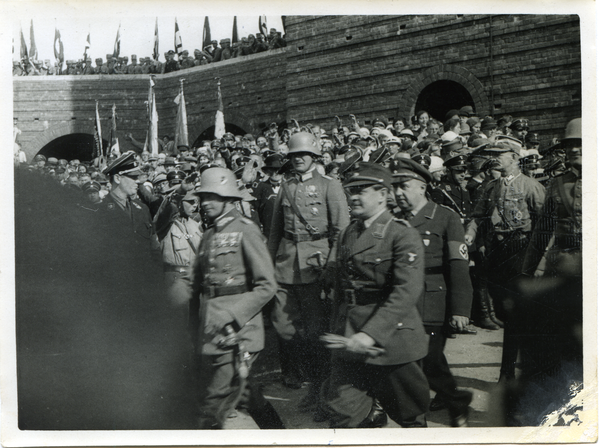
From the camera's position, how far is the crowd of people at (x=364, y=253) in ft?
12.1

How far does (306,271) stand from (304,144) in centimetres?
94

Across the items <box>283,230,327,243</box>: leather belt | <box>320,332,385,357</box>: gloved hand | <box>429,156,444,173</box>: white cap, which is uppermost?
<box>429,156,444,173</box>: white cap

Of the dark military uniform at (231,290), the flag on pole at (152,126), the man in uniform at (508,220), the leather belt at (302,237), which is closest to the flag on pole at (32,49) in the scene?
the flag on pole at (152,126)

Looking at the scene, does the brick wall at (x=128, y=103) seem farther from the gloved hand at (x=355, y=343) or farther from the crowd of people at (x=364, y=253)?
the gloved hand at (x=355, y=343)

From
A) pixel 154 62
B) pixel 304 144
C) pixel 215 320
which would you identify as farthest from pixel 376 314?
pixel 154 62

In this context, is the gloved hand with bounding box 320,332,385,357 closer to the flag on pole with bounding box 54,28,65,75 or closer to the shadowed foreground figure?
the shadowed foreground figure

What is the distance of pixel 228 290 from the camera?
371 centimetres

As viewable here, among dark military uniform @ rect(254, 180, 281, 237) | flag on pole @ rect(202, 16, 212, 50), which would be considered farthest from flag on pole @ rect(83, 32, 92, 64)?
dark military uniform @ rect(254, 180, 281, 237)

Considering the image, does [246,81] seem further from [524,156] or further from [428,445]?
[428,445]

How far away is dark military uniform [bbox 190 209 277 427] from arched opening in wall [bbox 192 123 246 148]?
936 mm

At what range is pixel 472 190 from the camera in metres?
4.16

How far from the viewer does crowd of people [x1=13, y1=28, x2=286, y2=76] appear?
4.37 m

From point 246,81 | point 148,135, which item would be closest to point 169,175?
point 148,135

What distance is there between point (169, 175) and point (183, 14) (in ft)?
3.94
